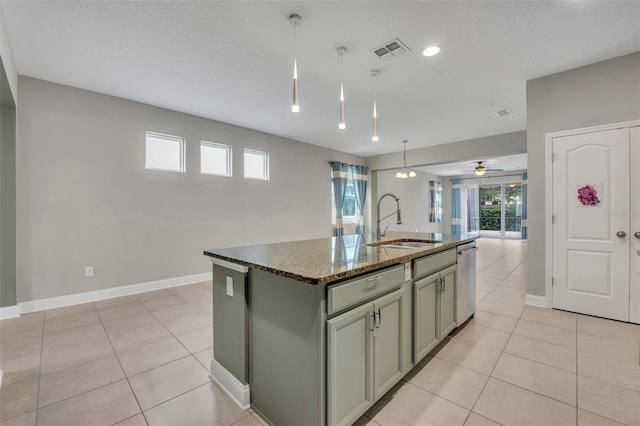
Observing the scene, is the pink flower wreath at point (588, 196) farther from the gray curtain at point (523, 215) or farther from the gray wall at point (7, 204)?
the gray curtain at point (523, 215)

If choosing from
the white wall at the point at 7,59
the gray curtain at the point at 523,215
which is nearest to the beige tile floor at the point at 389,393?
the white wall at the point at 7,59

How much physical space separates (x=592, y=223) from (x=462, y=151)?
3.43 metres

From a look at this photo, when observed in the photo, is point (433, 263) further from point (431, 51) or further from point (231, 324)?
point (431, 51)

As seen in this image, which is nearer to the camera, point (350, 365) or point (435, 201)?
point (350, 365)

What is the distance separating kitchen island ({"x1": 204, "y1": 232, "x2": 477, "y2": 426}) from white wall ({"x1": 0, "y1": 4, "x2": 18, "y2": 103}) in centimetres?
255

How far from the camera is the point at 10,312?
3090 mm

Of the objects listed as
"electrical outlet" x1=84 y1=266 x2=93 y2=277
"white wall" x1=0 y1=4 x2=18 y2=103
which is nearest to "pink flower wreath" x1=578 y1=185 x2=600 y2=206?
"white wall" x1=0 y1=4 x2=18 y2=103

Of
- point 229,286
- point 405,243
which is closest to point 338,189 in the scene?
point 405,243

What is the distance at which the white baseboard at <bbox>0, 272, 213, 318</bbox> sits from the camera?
3.23m

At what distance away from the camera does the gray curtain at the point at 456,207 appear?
11906 millimetres

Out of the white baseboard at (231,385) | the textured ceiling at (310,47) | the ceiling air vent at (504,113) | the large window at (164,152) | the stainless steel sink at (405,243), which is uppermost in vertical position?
the textured ceiling at (310,47)

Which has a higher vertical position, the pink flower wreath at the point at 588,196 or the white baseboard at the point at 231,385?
the pink flower wreath at the point at 588,196

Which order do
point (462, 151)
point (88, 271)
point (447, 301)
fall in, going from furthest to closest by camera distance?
point (462, 151), point (88, 271), point (447, 301)

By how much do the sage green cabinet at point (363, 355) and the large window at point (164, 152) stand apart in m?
3.96
